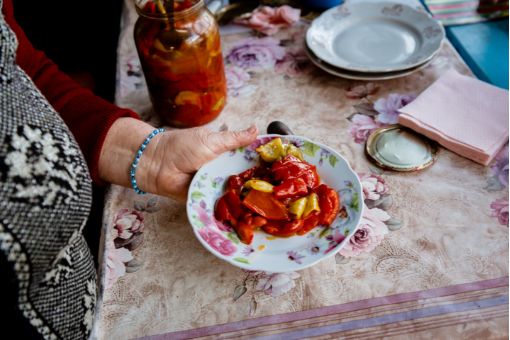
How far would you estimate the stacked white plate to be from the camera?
1053mm

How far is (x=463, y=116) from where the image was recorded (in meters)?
0.93

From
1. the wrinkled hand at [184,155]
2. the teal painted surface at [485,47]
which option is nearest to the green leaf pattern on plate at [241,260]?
the wrinkled hand at [184,155]

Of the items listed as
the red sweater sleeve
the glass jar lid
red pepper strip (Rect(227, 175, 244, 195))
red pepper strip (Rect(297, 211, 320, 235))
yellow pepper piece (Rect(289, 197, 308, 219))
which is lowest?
the glass jar lid

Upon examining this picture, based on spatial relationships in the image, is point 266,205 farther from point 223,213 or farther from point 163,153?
point 163,153

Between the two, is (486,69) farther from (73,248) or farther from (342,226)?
(73,248)

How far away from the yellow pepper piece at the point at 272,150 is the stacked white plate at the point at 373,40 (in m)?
0.34

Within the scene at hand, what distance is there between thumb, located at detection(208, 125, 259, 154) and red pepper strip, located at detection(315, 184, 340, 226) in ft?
0.59

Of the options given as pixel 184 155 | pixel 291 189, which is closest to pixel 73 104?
pixel 184 155

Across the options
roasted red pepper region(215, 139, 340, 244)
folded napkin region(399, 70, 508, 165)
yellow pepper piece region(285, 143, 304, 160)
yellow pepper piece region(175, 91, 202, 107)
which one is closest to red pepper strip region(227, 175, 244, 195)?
roasted red pepper region(215, 139, 340, 244)

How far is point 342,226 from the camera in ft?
2.35

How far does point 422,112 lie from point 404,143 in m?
0.08

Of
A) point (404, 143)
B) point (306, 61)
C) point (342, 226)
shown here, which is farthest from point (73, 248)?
point (306, 61)

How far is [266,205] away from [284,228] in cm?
5

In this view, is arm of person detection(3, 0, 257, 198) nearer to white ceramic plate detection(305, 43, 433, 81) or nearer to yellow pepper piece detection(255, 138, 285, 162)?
yellow pepper piece detection(255, 138, 285, 162)
